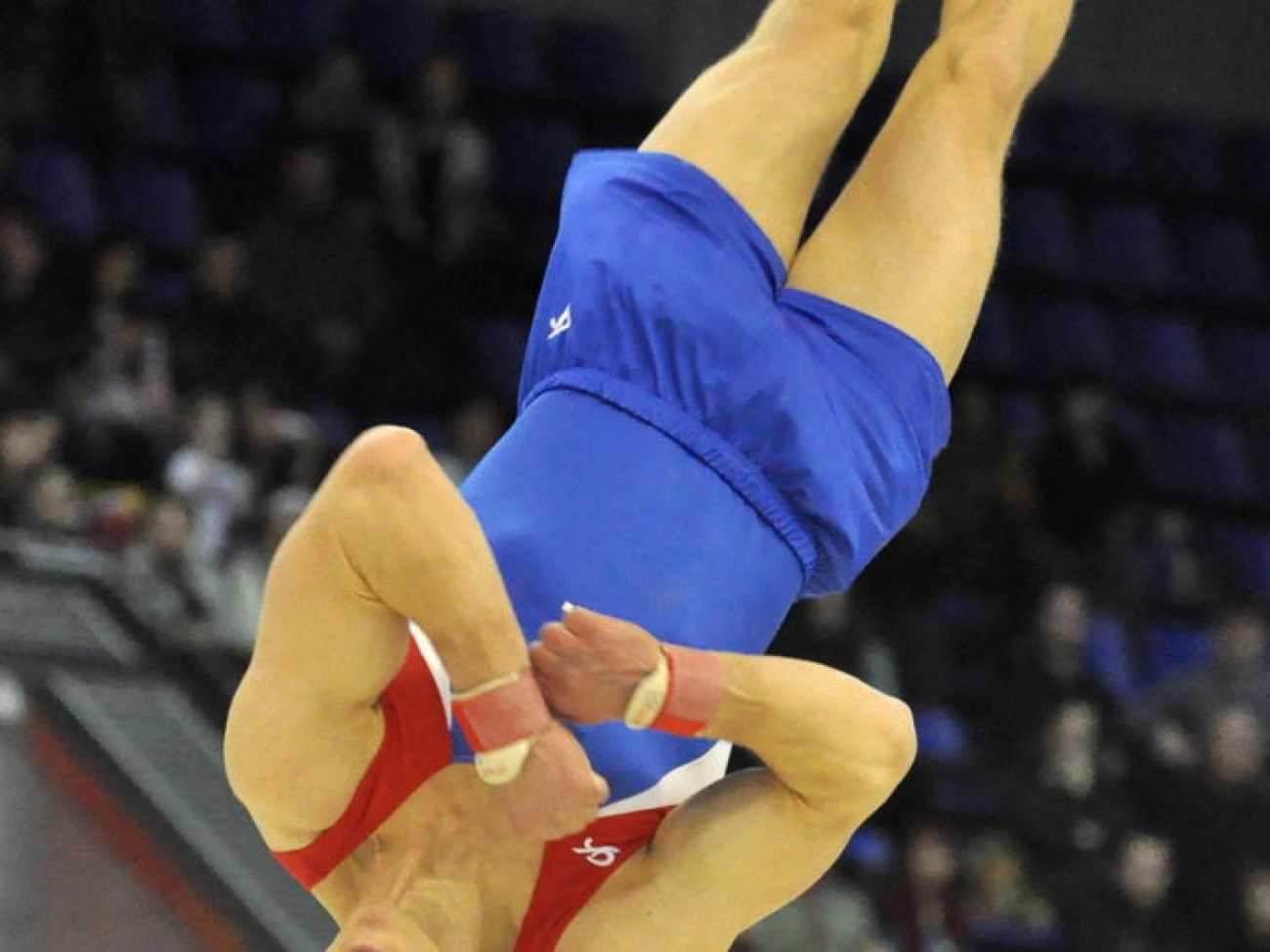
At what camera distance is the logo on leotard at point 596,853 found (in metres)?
2.80

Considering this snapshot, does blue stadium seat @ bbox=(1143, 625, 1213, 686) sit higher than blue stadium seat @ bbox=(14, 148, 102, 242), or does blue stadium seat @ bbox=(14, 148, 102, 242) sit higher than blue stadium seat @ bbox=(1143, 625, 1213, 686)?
blue stadium seat @ bbox=(14, 148, 102, 242)

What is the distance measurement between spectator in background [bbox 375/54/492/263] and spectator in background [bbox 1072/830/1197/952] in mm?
3047

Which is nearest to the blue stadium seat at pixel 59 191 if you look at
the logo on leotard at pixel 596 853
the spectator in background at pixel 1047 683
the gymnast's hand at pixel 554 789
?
→ the spectator in background at pixel 1047 683

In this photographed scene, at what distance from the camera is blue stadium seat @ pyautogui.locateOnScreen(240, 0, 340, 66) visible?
805 cm

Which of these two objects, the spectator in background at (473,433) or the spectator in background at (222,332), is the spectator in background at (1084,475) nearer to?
the spectator in background at (473,433)

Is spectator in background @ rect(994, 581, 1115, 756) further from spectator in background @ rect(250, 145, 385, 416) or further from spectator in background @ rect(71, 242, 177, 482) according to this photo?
spectator in background @ rect(71, 242, 177, 482)

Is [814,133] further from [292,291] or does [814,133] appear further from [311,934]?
[292,291]

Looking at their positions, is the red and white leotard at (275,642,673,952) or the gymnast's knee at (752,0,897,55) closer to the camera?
the red and white leotard at (275,642,673,952)

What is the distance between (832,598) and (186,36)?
10.4ft

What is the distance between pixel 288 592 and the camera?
2.59 metres

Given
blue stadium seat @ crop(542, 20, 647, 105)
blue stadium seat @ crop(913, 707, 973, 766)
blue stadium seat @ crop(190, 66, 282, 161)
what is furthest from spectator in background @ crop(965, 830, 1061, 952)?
blue stadium seat @ crop(542, 20, 647, 105)

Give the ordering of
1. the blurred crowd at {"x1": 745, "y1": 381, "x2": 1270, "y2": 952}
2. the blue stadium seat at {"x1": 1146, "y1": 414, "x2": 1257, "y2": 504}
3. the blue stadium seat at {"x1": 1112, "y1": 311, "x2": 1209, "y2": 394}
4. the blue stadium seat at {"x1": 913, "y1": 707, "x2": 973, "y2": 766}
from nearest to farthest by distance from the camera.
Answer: the blurred crowd at {"x1": 745, "y1": 381, "x2": 1270, "y2": 952} → the blue stadium seat at {"x1": 913, "y1": 707, "x2": 973, "y2": 766} → the blue stadium seat at {"x1": 1146, "y1": 414, "x2": 1257, "y2": 504} → the blue stadium seat at {"x1": 1112, "y1": 311, "x2": 1209, "y2": 394}

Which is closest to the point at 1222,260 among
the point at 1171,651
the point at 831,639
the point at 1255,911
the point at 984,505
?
the point at 1171,651

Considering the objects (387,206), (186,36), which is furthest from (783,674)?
(186,36)
